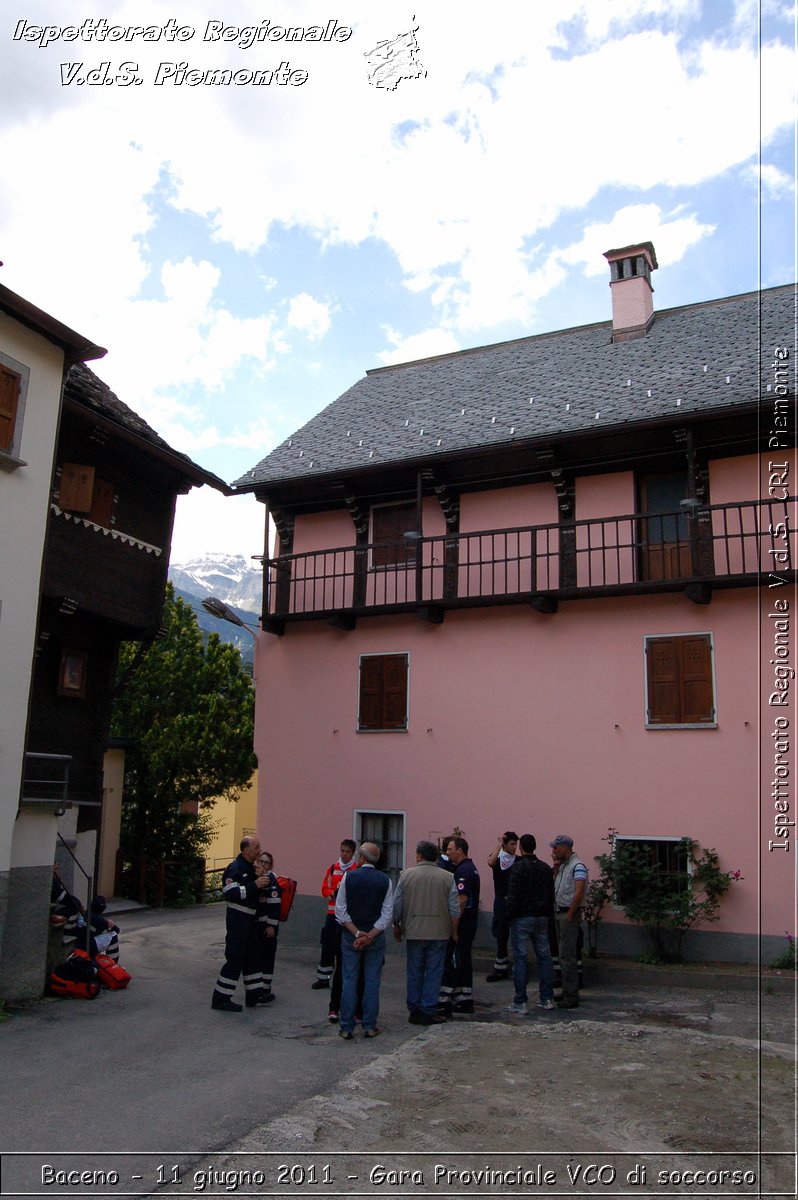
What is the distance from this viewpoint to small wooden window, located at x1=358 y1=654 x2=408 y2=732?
16.0 m

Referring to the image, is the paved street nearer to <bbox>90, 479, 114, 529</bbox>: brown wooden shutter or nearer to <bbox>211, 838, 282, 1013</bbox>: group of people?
<bbox>211, 838, 282, 1013</bbox>: group of people

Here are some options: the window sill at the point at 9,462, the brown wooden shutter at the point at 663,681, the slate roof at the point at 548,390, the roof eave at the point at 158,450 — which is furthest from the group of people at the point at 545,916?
the roof eave at the point at 158,450

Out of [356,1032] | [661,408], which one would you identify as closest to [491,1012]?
[356,1032]

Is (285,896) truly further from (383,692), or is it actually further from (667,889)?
(383,692)

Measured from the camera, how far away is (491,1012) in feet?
33.4

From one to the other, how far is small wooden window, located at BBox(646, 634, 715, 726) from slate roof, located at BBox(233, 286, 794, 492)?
3.36 m

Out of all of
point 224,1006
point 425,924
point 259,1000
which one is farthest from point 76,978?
point 425,924

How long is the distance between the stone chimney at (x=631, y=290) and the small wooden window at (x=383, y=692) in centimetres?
787

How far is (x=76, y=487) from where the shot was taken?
13586 mm

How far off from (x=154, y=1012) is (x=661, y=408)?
10703mm

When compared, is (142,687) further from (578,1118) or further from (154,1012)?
(578,1118)

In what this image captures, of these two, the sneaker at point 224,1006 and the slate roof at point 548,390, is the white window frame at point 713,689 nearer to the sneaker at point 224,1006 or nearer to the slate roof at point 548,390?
the slate roof at point 548,390

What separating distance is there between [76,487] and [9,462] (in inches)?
116

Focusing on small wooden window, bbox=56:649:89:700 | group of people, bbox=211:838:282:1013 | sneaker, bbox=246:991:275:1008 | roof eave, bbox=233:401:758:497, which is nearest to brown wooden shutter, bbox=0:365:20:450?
small wooden window, bbox=56:649:89:700
